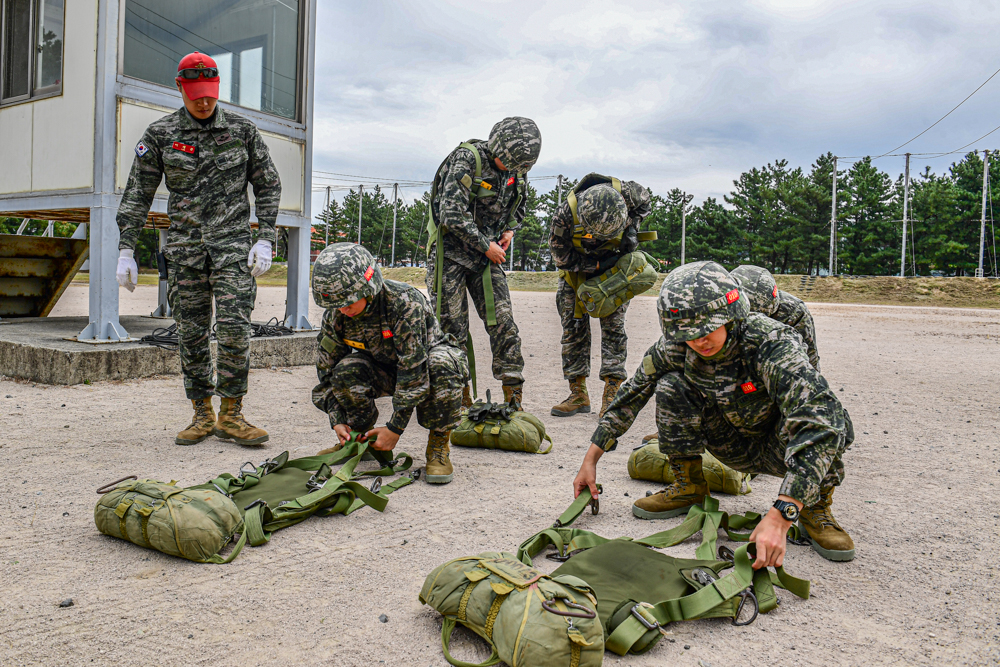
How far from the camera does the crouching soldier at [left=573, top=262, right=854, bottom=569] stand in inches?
97.0

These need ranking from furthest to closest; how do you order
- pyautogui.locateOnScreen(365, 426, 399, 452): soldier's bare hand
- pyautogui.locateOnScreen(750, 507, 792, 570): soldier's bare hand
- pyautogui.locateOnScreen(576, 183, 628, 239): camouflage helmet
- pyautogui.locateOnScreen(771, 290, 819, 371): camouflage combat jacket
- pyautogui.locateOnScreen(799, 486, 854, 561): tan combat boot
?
1. pyautogui.locateOnScreen(576, 183, 628, 239): camouflage helmet
2. pyautogui.locateOnScreen(771, 290, 819, 371): camouflage combat jacket
3. pyautogui.locateOnScreen(365, 426, 399, 452): soldier's bare hand
4. pyautogui.locateOnScreen(799, 486, 854, 561): tan combat boot
5. pyautogui.locateOnScreen(750, 507, 792, 570): soldier's bare hand

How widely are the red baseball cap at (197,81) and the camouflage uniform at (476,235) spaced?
1744mm

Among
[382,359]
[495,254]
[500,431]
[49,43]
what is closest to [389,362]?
[382,359]

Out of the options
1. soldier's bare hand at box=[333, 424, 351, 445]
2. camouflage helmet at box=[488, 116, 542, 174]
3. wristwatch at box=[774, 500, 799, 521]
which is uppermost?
camouflage helmet at box=[488, 116, 542, 174]

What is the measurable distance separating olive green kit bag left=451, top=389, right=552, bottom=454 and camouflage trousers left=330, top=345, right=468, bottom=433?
64 centimetres

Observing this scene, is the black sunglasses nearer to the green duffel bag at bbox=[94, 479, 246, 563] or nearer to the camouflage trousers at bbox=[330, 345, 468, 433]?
the camouflage trousers at bbox=[330, 345, 468, 433]

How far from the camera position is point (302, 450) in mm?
4266

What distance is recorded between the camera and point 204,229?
14.4 feet

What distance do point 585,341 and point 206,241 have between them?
2.97 meters

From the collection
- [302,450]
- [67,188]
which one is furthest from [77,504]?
[67,188]

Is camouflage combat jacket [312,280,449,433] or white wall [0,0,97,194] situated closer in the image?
camouflage combat jacket [312,280,449,433]

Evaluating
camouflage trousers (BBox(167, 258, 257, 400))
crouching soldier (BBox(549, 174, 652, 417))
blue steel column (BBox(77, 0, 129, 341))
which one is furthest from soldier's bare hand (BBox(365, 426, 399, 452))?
blue steel column (BBox(77, 0, 129, 341))

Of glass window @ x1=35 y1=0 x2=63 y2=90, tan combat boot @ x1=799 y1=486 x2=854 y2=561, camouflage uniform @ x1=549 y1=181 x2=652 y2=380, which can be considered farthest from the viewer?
glass window @ x1=35 y1=0 x2=63 y2=90

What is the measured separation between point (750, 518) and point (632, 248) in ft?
10.2
